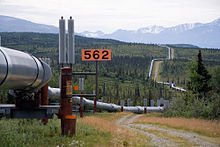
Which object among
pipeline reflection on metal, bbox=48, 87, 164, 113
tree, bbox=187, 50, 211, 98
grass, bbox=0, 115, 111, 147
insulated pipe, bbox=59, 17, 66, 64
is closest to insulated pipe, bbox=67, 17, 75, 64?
insulated pipe, bbox=59, 17, 66, 64

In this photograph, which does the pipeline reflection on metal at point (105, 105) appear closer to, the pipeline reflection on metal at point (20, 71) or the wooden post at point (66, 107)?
the wooden post at point (66, 107)

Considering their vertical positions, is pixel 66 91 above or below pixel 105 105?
above

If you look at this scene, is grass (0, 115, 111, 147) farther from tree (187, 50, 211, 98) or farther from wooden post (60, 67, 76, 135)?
tree (187, 50, 211, 98)

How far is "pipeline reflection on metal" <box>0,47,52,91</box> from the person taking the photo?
8641 millimetres

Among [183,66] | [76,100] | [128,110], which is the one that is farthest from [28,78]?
[183,66]

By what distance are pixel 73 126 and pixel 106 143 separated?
56.6 inches

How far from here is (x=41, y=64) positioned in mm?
11289

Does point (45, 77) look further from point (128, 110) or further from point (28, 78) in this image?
point (128, 110)

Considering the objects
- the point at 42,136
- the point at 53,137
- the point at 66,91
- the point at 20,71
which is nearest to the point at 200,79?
the point at 66,91

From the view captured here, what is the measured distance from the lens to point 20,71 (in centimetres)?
930

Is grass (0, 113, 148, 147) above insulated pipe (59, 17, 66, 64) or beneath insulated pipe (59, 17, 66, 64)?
beneath

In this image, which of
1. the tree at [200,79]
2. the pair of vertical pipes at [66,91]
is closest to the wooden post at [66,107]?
the pair of vertical pipes at [66,91]

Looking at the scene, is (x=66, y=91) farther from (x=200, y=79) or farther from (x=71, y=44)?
(x=200, y=79)

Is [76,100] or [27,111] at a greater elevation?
[27,111]
